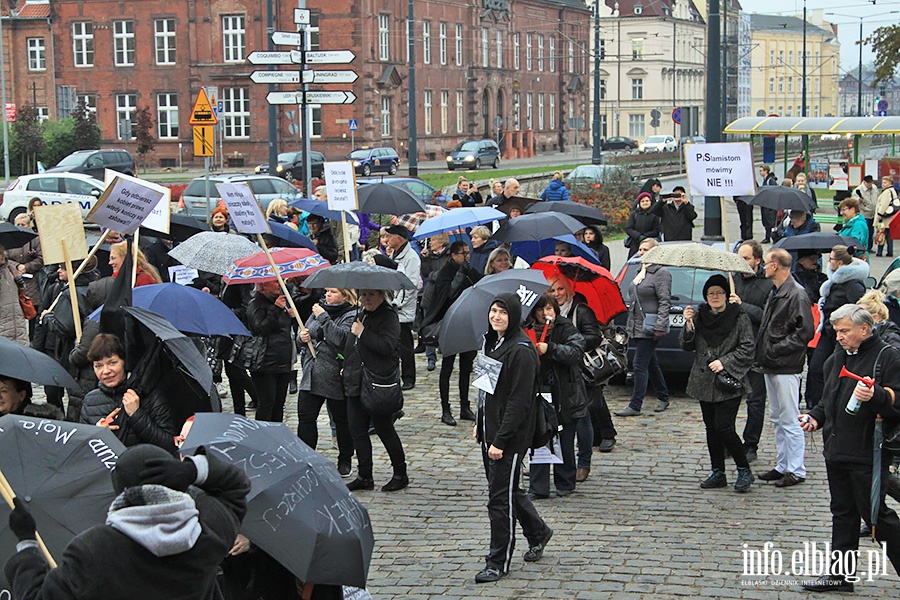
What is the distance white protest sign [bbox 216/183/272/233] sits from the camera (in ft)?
34.7

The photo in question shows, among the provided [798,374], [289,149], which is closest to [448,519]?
[798,374]

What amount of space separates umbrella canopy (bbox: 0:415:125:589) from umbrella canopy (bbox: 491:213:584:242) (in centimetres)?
928

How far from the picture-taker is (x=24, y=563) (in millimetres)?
3996

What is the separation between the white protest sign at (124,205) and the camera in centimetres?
891

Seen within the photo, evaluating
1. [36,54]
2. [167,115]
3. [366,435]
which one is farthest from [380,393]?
[36,54]

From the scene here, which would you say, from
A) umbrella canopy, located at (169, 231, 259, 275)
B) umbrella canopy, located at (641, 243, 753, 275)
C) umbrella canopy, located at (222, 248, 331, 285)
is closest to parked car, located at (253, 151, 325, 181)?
umbrella canopy, located at (169, 231, 259, 275)

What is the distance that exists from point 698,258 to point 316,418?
3163 millimetres

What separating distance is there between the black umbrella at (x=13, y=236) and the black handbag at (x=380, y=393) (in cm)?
456

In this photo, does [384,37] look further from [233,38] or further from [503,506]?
[503,506]

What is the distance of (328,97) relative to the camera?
2014 centimetres

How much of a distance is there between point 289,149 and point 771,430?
178 ft

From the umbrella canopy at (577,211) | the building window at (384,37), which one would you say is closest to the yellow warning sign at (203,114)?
the umbrella canopy at (577,211)

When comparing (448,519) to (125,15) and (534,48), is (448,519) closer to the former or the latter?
(125,15)

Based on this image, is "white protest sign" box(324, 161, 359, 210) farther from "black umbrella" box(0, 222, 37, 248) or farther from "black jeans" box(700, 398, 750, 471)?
"black jeans" box(700, 398, 750, 471)
